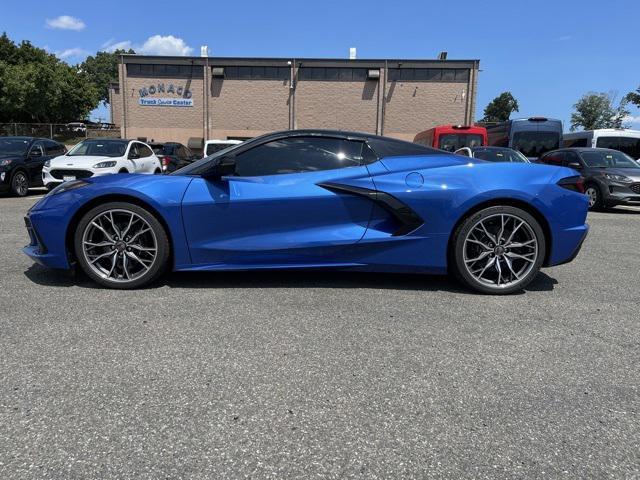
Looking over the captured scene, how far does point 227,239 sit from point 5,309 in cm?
170

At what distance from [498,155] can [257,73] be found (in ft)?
86.2

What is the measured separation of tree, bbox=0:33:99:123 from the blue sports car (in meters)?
52.6

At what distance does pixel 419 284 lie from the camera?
460cm

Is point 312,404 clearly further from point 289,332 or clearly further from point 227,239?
point 227,239

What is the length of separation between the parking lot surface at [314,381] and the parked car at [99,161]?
8349mm

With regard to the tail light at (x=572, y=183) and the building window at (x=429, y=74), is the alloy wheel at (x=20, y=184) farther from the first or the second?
the building window at (x=429, y=74)

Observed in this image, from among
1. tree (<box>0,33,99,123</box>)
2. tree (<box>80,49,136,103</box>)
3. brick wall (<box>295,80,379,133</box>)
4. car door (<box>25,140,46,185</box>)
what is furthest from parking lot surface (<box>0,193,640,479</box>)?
tree (<box>80,49,136,103</box>)

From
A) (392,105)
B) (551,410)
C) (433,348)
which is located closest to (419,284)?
(433,348)

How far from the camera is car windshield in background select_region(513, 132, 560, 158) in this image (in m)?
Result: 19.6

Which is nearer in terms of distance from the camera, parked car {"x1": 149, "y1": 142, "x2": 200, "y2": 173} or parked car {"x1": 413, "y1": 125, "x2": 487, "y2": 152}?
parked car {"x1": 149, "y1": 142, "x2": 200, "y2": 173}

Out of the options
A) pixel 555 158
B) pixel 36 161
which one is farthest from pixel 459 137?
pixel 36 161

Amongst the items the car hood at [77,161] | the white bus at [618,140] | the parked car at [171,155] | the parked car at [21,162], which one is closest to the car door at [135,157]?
the car hood at [77,161]

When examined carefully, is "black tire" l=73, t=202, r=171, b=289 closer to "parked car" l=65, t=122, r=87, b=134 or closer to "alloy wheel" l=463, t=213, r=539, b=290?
"alloy wheel" l=463, t=213, r=539, b=290

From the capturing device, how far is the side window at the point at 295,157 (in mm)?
4254
